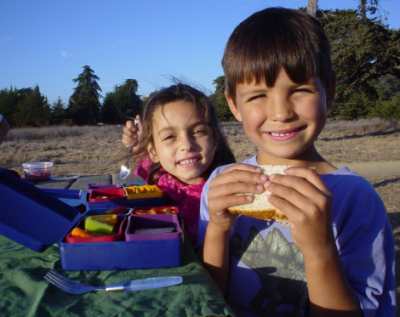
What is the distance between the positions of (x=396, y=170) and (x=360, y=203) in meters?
8.53

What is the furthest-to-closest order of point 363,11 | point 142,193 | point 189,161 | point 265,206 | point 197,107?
point 363,11, point 197,107, point 189,161, point 142,193, point 265,206

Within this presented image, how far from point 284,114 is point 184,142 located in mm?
1019

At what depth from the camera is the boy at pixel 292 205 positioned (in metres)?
1.15

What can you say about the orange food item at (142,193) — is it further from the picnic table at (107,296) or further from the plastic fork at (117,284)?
the plastic fork at (117,284)

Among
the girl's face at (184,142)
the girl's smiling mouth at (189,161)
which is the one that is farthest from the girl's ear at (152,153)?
the girl's smiling mouth at (189,161)

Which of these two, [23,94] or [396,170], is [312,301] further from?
[23,94]

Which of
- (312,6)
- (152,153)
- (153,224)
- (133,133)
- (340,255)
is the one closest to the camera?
(340,255)

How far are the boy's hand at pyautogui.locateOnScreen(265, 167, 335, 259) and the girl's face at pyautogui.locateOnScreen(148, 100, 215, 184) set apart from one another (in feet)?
3.84

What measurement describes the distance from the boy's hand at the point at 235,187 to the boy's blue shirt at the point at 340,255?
9.0 inches

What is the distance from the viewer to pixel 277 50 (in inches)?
54.9

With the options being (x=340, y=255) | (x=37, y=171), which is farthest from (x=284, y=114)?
Answer: (x=37, y=171)

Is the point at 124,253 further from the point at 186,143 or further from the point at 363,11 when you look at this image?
the point at 363,11

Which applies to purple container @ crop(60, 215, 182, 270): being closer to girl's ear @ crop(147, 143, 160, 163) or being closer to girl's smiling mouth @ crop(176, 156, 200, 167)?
girl's smiling mouth @ crop(176, 156, 200, 167)

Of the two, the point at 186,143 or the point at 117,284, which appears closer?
the point at 117,284
